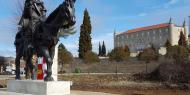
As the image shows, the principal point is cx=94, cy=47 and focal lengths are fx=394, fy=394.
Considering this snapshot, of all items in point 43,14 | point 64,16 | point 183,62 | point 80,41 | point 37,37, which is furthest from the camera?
point 80,41

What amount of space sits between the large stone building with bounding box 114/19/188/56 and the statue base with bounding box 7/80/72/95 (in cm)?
13427

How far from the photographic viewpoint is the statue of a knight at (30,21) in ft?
47.7

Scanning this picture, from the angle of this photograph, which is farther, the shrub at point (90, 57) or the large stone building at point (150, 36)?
the large stone building at point (150, 36)

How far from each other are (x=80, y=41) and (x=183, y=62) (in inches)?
2158

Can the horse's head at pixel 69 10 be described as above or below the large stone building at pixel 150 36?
below

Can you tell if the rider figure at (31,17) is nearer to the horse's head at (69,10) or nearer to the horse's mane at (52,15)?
the horse's mane at (52,15)

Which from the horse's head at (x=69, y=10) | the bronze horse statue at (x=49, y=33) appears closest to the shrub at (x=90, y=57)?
the bronze horse statue at (x=49, y=33)

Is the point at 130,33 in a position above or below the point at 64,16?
above

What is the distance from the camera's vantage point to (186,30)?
163 metres

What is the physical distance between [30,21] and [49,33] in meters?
1.41

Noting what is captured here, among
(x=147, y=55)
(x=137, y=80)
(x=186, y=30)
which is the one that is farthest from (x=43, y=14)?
(x=186, y=30)

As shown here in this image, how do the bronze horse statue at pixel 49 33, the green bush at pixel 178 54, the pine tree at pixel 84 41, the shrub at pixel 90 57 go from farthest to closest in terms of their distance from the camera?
the pine tree at pixel 84 41 → the shrub at pixel 90 57 → the green bush at pixel 178 54 → the bronze horse statue at pixel 49 33

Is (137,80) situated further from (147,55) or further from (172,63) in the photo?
(147,55)

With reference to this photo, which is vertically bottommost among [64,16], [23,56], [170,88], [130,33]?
[170,88]
